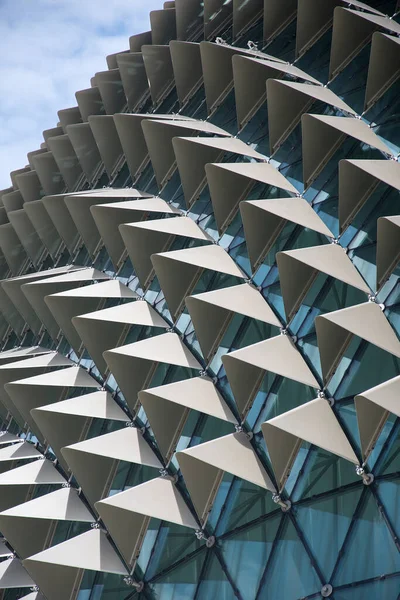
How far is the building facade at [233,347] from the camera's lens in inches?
792

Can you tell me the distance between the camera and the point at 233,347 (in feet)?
80.7

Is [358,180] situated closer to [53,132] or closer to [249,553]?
[249,553]

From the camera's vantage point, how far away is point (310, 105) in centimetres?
2695

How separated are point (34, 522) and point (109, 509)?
600 centimetres

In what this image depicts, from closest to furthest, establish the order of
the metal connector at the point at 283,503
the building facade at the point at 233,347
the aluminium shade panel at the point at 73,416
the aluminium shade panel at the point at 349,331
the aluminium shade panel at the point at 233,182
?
the aluminium shade panel at the point at 349,331 → the building facade at the point at 233,347 → the metal connector at the point at 283,503 → the aluminium shade panel at the point at 233,182 → the aluminium shade panel at the point at 73,416

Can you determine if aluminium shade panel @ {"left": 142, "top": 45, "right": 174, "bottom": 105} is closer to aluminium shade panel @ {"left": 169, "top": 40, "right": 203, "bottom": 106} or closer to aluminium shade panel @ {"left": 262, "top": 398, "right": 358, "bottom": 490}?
aluminium shade panel @ {"left": 169, "top": 40, "right": 203, "bottom": 106}

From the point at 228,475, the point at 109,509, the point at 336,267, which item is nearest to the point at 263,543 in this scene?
the point at 228,475

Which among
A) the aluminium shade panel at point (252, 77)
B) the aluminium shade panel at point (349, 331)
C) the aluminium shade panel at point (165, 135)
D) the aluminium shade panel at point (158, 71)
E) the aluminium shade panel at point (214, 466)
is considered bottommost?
the aluminium shade panel at point (214, 466)

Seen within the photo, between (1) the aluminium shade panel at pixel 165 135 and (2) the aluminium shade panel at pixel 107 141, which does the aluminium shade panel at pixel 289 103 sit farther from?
(2) the aluminium shade panel at pixel 107 141

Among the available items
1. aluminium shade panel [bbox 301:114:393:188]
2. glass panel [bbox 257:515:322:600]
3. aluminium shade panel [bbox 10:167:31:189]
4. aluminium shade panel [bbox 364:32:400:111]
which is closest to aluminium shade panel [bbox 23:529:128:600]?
glass panel [bbox 257:515:322:600]

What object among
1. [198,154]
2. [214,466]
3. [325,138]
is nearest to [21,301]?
[198,154]

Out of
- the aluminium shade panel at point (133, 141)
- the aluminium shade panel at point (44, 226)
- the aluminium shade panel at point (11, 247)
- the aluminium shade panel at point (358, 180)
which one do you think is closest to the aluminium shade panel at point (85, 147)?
the aluminium shade panel at point (44, 226)

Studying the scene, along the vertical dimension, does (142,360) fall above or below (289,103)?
below

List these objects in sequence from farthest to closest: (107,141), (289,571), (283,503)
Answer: (107,141), (283,503), (289,571)
